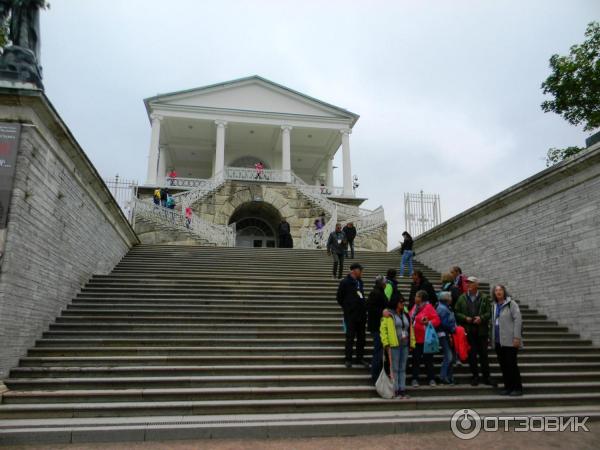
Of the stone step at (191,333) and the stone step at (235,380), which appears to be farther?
the stone step at (191,333)

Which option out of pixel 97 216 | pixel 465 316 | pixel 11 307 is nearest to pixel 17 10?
pixel 97 216

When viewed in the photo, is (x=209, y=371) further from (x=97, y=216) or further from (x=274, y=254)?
(x=274, y=254)

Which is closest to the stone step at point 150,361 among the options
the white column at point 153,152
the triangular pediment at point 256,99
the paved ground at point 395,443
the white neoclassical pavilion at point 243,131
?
the paved ground at point 395,443

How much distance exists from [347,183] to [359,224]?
323 inches

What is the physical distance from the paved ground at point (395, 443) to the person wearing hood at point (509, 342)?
1.07m

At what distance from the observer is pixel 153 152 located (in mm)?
26062

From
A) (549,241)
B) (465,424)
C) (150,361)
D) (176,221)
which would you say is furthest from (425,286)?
(176,221)

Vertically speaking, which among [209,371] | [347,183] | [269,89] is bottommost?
[209,371]

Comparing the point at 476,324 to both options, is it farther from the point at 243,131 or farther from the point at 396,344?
the point at 243,131

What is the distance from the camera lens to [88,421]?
15.6 feet

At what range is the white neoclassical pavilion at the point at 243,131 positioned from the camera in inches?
1055

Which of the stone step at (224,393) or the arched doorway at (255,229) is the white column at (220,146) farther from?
the stone step at (224,393)

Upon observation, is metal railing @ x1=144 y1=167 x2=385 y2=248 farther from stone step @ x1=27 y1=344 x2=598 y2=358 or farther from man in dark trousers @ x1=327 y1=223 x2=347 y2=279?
stone step @ x1=27 y1=344 x2=598 y2=358

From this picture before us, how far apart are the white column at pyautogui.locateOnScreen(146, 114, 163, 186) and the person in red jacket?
21.4 metres
